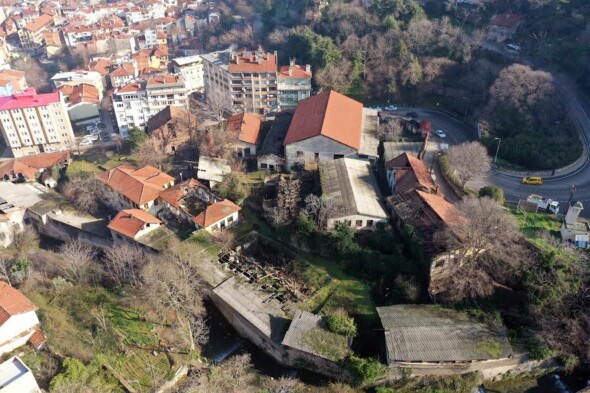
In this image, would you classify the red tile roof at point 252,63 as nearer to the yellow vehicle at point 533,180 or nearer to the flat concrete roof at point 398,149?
the flat concrete roof at point 398,149

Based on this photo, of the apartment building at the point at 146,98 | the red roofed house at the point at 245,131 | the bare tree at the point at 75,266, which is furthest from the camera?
the apartment building at the point at 146,98

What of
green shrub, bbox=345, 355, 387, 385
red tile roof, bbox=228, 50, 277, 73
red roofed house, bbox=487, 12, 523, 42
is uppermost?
red roofed house, bbox=487, 12, 523, 42

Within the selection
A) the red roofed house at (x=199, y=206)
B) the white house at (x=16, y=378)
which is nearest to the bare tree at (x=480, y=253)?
the red roofed house at (x=199, y=206)

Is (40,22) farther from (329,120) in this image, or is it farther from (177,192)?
(329,120)

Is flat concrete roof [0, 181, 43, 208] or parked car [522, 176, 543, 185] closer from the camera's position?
parked car [522, 176, 543, 185]

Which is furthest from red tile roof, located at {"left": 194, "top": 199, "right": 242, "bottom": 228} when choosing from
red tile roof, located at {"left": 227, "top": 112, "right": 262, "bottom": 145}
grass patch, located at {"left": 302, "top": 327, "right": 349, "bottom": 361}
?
grass patch, located at {"left": 302, "top": 327, "right": 349, "bottom": 361}

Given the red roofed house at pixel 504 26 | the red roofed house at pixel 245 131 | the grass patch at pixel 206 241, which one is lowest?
the grass patch at pixel 206 241

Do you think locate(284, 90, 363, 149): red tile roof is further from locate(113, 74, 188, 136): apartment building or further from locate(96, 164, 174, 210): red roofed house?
locate(113, 74, 188, 136): apartment building
